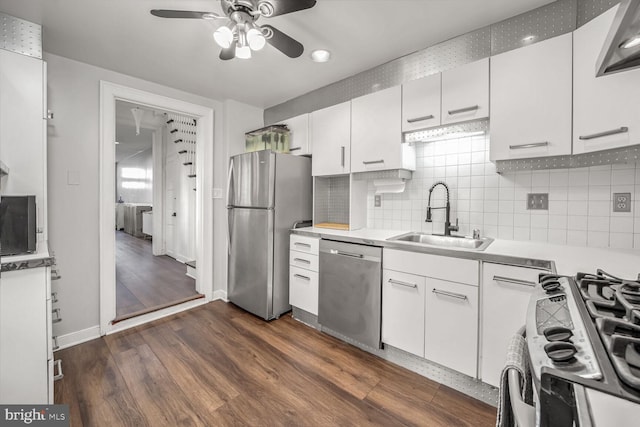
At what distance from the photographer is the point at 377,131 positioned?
2.29 meters

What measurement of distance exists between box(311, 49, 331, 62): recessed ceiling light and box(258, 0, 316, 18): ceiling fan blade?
2.76 ft

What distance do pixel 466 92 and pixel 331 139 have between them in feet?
3.95

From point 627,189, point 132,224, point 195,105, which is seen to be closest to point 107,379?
point 195,105

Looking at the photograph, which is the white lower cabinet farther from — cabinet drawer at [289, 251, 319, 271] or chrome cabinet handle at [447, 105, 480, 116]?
chrome cabinet handle at [447, 105, 480, 116]

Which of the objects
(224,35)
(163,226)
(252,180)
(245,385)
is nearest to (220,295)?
(252,180)

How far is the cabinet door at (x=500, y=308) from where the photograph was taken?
4.63 ft

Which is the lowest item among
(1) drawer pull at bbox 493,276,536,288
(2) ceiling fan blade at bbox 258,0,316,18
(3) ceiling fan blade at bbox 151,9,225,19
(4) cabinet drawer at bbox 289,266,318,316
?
(4) cabinet drawer at bbox 289,266,318,316

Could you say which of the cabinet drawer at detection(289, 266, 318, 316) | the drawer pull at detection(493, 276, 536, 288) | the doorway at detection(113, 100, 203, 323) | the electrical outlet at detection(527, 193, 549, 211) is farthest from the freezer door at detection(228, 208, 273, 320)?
the electrical outlet at detection(527, 193, 549, 211)

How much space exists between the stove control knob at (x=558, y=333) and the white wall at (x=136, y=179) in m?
9.41

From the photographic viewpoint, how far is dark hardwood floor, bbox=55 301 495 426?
150 cm

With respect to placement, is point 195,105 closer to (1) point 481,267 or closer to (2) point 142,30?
(2) point 142,30

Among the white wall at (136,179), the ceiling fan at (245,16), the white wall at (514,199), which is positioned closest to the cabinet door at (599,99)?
the white wall at (514,199)

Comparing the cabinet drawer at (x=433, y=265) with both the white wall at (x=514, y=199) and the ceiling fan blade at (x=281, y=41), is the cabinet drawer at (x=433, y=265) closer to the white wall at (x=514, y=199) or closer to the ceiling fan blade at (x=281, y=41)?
the white wall at (x=514, y=199)

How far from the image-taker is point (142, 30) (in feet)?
6.22
